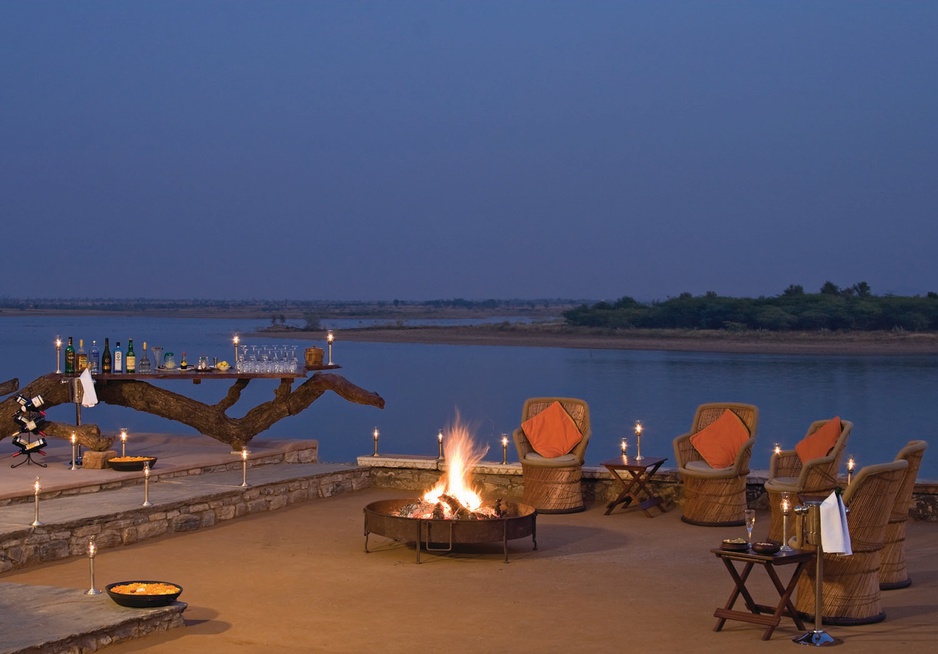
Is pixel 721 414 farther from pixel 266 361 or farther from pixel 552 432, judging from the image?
pixel 266 361

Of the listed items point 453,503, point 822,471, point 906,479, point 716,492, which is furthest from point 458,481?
point 906,479

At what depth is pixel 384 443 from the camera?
22344mm

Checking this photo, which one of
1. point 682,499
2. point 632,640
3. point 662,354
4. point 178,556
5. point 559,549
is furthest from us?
point 662,354

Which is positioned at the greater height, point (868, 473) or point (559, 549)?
point (868, 473)

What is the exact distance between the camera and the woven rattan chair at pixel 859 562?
586 cm

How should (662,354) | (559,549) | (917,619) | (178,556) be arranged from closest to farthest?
(917,619)
(178,556)
(559,549)
(662,354)

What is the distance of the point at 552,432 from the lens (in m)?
9.90

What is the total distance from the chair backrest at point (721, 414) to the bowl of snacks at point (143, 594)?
4982 mm

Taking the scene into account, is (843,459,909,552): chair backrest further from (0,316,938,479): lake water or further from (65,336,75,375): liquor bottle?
(0,316,938,479): lake water

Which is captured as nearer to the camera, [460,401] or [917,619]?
[917,619]

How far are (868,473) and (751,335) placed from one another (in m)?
42.7

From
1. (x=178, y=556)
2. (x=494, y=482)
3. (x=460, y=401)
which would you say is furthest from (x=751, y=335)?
(x=178, y=556)

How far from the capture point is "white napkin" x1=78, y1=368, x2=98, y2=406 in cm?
973

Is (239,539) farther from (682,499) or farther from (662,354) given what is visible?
(662,354)
